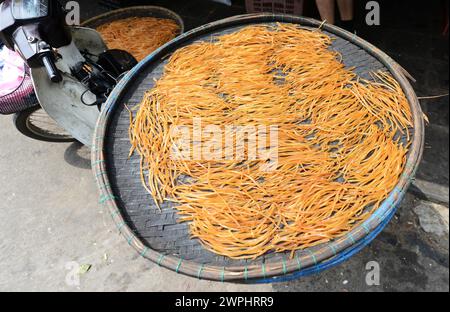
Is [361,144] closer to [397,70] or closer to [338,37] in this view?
[397,70]

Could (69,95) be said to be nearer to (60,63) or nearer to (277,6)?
(60,63)

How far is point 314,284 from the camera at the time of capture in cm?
233

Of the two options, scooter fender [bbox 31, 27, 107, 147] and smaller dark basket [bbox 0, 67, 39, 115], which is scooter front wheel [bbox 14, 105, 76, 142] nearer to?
smaller dark basket [bbox 0, 67, 39, 115]

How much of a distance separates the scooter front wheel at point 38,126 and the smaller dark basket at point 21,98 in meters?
0.07

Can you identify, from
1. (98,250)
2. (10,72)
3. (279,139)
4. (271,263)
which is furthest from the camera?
(98,250)

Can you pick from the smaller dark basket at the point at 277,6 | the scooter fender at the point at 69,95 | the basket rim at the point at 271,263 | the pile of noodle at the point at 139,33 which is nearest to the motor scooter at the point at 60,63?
the scooter fender at the point at 69,95

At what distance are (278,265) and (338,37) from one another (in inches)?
59.7

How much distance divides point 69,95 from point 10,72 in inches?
19.0

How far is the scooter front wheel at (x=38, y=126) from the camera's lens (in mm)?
2615

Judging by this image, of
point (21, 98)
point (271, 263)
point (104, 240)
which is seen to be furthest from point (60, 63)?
point (271, 263)

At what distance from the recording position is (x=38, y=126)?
3197mm

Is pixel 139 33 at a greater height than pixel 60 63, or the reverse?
pixel 60 63

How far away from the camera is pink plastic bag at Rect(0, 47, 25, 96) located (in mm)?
2371
